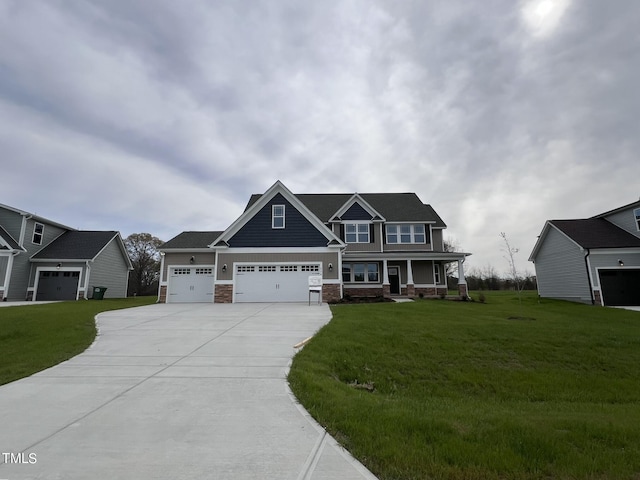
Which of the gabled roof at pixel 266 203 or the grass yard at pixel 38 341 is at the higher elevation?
the gabled roof at pixel 266 203

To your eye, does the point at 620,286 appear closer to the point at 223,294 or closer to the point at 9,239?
the point at 223,294

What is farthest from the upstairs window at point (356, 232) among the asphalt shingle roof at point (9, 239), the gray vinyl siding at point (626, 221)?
the asphalt shingle roof at point (9, 239)

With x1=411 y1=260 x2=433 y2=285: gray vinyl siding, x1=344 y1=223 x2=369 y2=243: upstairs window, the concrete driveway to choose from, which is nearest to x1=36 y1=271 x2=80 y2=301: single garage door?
x1=344 y1=223 x2=369 y2=243: upstairs window

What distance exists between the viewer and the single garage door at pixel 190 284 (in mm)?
20250

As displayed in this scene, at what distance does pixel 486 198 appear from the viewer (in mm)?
22672

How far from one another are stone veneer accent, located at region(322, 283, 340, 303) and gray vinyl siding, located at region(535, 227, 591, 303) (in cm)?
1596

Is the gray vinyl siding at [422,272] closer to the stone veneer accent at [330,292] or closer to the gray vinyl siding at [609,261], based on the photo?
the stone veneer accent at [330,292]

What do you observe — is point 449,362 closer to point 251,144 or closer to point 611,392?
point 611,392

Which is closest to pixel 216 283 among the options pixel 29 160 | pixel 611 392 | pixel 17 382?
pixel 29 160

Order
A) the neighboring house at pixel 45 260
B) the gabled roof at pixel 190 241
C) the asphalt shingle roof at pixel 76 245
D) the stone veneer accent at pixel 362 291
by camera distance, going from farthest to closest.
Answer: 1. the asphalt shingle roof at pixel 76 245
2. the stone veneer accent at pixel 362 291
3. the neighboring house at pixel 45 260
4. the gabled roof at pixel 190 241

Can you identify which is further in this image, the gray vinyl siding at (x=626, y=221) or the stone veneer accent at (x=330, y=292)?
the gray vinyl siding at (x=626, y=221)

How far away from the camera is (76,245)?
84.8 feet

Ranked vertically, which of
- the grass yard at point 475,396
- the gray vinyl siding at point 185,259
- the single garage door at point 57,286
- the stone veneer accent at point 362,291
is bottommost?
the grass yard at point 475,396

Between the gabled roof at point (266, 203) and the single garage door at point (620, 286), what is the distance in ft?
55.5
